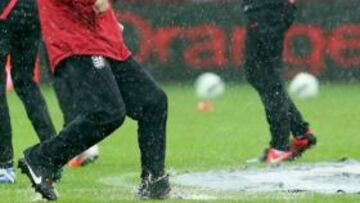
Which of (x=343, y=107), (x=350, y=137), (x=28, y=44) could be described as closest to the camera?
(x=28, y=44)

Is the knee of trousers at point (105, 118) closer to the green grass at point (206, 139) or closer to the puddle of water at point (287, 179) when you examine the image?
the green grass at point (206, 139)

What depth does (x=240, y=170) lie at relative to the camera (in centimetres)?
1062

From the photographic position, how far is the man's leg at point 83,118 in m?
8.00

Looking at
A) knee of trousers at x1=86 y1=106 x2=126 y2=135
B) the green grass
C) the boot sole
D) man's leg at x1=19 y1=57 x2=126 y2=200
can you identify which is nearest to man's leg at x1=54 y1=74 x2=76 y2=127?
the green grass

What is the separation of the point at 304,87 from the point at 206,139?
657 centimetres

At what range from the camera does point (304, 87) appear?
20.2 metres

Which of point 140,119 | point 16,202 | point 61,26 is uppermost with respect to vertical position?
point 61,26

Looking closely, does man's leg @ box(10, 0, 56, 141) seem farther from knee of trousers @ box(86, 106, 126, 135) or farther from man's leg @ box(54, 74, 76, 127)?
knee of trousers @ box(86, 106, 126, 135)

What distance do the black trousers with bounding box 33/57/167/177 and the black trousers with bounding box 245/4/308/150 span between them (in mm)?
3105

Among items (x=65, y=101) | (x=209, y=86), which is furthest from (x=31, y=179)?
(x=209, y=86)

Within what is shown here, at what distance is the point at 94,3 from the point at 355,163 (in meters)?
3.76

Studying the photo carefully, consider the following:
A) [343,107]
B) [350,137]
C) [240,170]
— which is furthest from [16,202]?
[343,107]

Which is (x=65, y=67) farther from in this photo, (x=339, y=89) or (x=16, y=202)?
(x=339, y=89)

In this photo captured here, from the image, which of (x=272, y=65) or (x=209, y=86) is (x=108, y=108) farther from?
(x=209, y=86)
